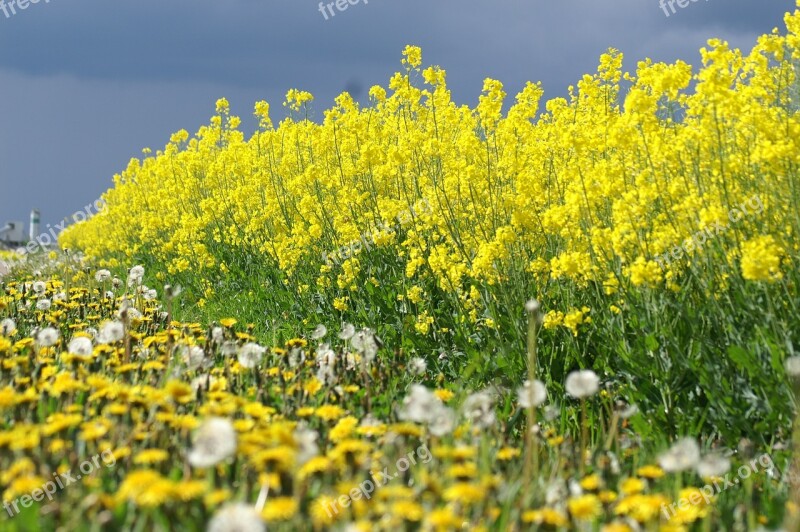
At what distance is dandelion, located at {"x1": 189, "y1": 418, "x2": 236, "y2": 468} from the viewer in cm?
232

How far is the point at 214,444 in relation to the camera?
234 cm

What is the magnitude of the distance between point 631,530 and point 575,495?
234 mm

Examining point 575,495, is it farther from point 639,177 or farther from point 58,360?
point 58,360

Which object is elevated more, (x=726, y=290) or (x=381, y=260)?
(x=381, y=260)

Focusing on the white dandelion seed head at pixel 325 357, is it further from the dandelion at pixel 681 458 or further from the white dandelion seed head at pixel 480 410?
the dandelion at pixel 681 458

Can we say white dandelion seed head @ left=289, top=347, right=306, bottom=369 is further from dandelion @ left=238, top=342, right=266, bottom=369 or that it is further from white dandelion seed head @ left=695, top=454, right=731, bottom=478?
white dandelion seed head @ left=695, top=454, right=731, bottom=478

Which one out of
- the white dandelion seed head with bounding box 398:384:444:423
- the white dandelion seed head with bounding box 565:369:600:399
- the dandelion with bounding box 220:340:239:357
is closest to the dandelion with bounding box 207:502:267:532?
the white dandelion seed head with bounding box 398:384:444:423

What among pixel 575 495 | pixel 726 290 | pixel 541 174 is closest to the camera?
pixel 575 495

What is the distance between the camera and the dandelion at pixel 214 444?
2.32 m

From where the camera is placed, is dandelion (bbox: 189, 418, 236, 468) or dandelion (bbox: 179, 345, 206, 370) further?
dandelion (bbox: 179, 345, 206, 370)

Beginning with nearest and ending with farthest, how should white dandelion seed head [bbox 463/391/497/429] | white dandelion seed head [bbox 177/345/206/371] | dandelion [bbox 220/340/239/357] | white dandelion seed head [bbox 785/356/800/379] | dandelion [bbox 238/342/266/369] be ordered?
white dandelion seed head [bbox 463/391/497/429]
white dandelion seed head [bbox 785/356/800/379]
dandelion [bbox 238/342/266/369]
white dandelion seed head [bbox 177/345/206/371]
dandelion [bbox 220/340/239/357]

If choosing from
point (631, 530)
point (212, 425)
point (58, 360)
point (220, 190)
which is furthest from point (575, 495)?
point (220, 190)

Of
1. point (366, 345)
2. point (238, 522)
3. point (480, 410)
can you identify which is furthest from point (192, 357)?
point (238, 522)

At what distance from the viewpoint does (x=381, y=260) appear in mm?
7203
